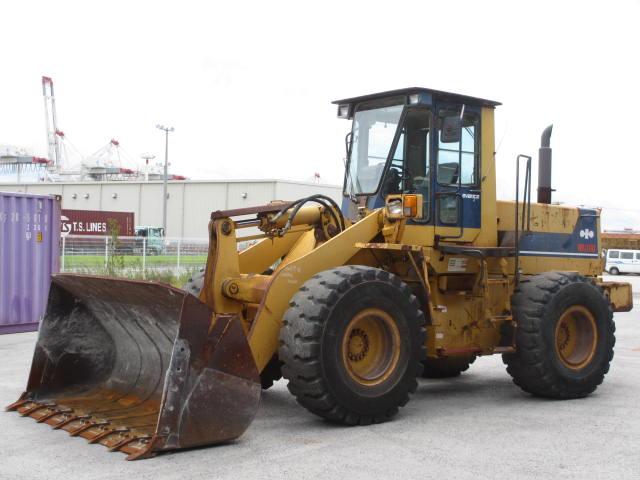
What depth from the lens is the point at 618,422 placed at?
7238 millimetres

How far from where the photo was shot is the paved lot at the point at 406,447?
216 inches

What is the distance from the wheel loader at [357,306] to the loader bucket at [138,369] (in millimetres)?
15

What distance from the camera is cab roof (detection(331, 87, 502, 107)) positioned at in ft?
26.1

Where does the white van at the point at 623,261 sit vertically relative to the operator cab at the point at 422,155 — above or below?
below

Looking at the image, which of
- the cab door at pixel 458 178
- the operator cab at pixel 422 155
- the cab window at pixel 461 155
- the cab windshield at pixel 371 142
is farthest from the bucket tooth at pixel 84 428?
the cab window at pixel 461 155

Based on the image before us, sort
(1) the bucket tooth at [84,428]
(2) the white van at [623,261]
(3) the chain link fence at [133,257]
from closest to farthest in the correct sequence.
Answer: (1) the bucket tooth at [84,428]
(3) the chain link fence at [133,257]
(2) the white van at [623,261]

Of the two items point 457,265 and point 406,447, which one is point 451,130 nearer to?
point 457,265

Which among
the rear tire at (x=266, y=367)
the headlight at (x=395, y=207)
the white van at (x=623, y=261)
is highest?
the headlight at (x=395, y=207)

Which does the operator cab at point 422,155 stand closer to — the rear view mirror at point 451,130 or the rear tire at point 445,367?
the rear view mirror at point 451,130

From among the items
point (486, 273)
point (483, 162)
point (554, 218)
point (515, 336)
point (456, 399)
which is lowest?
point (456, 399)

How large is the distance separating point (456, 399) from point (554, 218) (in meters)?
2.50

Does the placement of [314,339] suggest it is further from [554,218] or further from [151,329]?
[554,218]

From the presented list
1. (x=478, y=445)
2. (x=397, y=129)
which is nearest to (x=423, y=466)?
(x=478, y=445)

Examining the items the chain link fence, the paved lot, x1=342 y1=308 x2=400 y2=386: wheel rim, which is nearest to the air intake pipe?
the paved lot
